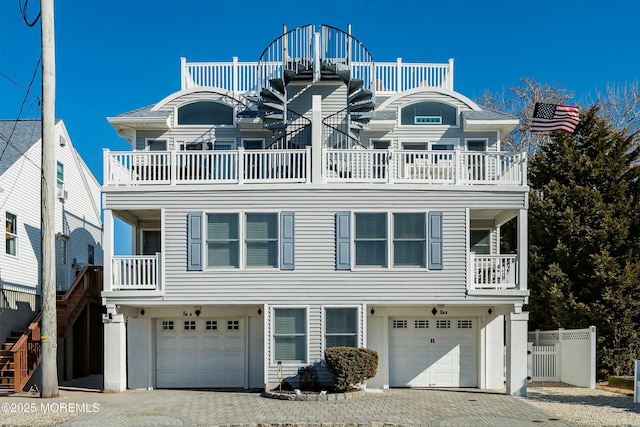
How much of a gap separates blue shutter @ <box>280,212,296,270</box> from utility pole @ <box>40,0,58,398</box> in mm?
5275

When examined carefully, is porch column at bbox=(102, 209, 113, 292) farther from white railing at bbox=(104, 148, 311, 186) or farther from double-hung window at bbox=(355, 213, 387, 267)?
double-hung window at bbox=(355, 213, 387, 267)

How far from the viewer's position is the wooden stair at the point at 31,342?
58.7ft

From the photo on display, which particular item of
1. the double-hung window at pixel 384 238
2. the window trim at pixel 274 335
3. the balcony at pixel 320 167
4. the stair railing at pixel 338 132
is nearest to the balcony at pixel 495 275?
the double-hung window at pixel 384 238

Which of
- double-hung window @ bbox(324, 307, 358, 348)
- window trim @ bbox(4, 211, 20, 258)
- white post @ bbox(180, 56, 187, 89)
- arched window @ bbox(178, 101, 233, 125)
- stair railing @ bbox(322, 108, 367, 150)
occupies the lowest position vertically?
double-hung window @ bbox(324, 307, 358, 348)

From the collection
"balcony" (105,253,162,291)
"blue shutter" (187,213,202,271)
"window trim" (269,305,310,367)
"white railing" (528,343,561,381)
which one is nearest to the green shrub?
"window trim" (269,305,310,367)

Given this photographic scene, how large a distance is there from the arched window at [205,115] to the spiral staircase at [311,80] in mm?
1096

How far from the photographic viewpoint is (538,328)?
933 inches

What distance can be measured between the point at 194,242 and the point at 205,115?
4.80 m

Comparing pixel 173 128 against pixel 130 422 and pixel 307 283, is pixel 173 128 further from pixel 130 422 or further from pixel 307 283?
pixel 130 422

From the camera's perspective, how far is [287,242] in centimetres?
1764

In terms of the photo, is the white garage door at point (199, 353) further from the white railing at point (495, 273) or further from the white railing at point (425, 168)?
the white railing at point (495, 273)

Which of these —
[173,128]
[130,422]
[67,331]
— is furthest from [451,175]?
[67,331]

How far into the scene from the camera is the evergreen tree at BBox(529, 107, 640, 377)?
827 inches

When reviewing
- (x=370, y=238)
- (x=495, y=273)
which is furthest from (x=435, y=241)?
(x=495, y=273)
